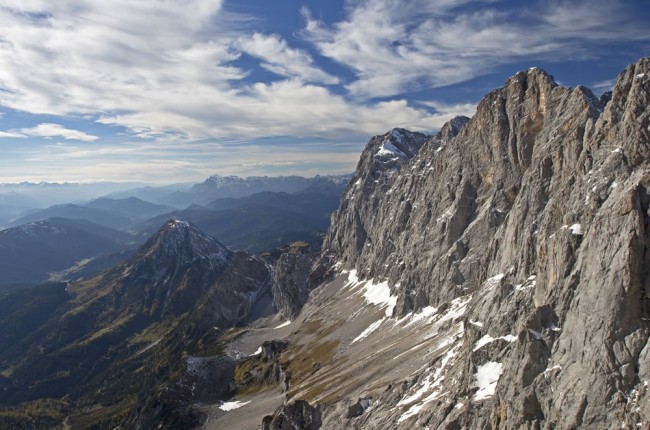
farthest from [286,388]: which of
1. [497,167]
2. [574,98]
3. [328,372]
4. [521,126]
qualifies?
[574,98]

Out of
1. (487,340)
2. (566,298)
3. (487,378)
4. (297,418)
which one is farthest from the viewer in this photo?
(297,418)

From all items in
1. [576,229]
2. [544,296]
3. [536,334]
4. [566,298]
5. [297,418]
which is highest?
[576,229]

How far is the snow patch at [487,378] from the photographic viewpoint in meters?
65.5

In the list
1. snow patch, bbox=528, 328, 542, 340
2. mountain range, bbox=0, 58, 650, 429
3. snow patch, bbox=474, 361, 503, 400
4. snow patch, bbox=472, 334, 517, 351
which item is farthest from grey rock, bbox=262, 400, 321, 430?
snow patch, bbox=528, 328, 542, 340

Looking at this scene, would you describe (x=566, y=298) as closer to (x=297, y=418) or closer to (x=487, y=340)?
(x=487, y=340)

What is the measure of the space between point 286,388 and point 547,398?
122044mm

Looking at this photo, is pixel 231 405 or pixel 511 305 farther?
pixel 231 405

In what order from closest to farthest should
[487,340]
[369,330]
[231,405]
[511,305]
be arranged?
[487,340] → [511,305] → [231,405] → [369,330]

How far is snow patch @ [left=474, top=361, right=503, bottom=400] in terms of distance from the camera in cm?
6550

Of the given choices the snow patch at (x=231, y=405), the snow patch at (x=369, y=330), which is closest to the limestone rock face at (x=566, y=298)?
the snow patch at (x=369, y=330)

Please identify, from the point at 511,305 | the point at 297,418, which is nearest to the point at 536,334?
the point at 511,305

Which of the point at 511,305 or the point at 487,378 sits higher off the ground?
the point at 511,305

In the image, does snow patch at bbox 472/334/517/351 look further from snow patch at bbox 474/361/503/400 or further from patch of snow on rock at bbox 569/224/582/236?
patch of snow on rock at bbox 569/224/582/236

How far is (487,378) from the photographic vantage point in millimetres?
67625
